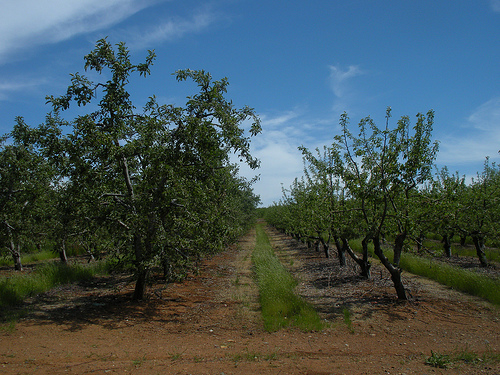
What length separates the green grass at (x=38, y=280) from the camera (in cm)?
896

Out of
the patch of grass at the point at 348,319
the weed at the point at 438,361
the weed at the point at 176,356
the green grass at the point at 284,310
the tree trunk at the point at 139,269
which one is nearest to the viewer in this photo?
the weed at the point at 438,361

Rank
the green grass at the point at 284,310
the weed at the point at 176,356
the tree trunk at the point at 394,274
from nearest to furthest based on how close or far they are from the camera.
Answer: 1. the weed at the point at 176,356
2. the green grass at the point at 284,310
3. the tree trunk at the point at 394,274

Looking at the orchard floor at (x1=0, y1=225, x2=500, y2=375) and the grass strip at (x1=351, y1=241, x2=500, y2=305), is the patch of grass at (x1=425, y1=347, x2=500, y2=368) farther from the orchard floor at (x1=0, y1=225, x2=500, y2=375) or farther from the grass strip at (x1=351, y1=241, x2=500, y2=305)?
the grass strip at (x1=351, y1=241, x2=500, y2=305)

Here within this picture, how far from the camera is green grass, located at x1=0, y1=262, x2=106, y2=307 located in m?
8.96

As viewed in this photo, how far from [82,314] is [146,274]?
174 centimetres

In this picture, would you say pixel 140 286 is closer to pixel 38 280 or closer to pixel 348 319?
pixel 38 280

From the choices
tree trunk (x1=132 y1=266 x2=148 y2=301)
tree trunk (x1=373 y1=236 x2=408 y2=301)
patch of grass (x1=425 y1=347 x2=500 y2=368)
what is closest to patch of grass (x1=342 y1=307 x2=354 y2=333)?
tree trunk (x1=373 y1=236 x2=408 y2=301)

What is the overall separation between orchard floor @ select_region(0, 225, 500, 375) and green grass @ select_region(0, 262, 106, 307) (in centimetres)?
45

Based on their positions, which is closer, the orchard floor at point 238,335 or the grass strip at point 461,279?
the orchard floor at point 238,335

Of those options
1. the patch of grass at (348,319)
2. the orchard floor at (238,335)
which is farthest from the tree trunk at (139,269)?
the patch of grass at (348,319)

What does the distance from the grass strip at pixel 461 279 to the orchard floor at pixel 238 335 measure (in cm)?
39

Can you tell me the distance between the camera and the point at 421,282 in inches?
459

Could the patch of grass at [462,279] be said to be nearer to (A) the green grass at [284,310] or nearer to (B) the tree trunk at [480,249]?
(B) the tree trunk at [480,249]

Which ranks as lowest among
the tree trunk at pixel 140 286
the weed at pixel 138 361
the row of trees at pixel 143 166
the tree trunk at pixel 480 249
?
the tree trunk at pixel 480 249
